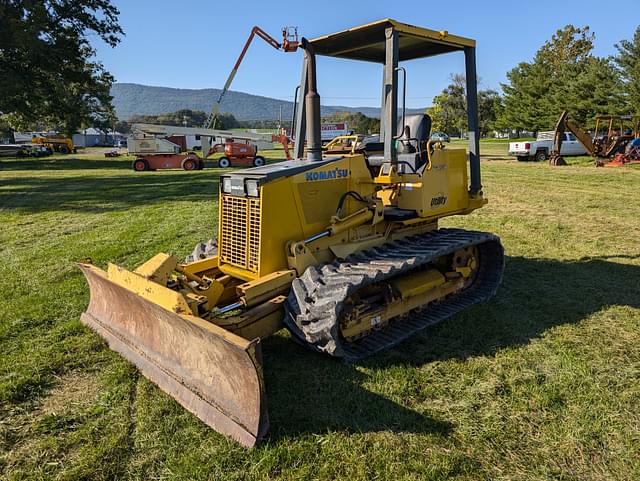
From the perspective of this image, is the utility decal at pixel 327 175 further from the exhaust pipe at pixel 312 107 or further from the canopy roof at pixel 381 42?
the canopy roof at pixel 381 42

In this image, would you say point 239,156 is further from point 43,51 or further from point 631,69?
point 631,69

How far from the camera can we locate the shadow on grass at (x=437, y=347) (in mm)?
3609

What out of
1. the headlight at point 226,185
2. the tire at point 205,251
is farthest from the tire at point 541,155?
the headlight at point 226,185

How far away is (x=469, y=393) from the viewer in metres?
3.94

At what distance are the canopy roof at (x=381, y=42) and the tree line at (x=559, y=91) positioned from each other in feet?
58.8

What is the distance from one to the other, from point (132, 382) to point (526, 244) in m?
7.12

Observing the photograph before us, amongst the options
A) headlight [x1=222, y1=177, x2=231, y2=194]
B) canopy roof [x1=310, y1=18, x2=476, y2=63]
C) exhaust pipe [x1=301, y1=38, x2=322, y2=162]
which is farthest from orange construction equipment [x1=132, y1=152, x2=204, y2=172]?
exhaust pipe [x1=301, y1=38, x2=322, y2=162]

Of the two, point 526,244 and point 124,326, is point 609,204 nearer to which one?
point 526,244

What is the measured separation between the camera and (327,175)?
500 cm

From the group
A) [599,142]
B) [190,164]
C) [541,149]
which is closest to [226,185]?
[190,164]

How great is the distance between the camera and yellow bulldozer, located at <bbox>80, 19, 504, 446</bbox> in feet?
12.6

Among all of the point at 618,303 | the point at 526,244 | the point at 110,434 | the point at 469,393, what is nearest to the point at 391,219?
the point at 469,393

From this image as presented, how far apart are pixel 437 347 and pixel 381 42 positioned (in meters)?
3.56

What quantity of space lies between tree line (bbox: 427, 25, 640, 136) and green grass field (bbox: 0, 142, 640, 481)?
66.3 ft
